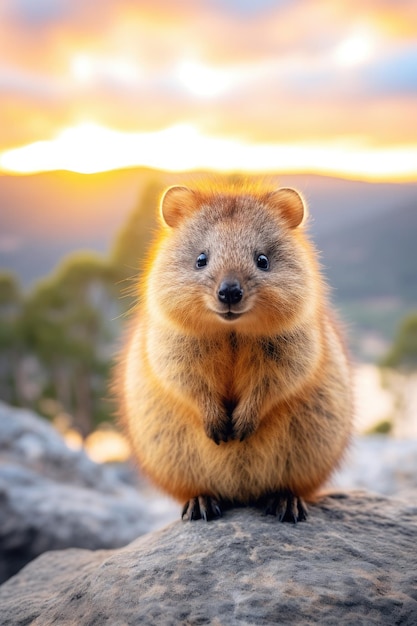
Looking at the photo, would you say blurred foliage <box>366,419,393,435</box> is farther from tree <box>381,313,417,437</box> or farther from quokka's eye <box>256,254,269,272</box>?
quokka's eye <box>256,254,269,272</box>

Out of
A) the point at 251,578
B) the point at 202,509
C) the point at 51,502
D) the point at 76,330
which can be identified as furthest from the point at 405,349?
the point at 251,578

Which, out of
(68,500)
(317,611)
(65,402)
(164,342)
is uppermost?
(65,402)

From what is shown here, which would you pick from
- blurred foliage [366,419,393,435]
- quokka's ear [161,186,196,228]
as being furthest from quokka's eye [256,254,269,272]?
blurred foliage [366,419,393,435]

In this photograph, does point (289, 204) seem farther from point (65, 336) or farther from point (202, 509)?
point (65, 336)

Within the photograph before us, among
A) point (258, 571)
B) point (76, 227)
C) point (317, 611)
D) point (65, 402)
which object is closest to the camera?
point (317, 611)

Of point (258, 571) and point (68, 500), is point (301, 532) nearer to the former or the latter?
point (258, 571)

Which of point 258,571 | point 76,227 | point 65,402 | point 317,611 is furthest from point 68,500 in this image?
point 76,227

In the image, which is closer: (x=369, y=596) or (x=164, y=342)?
(x=369, y=596)

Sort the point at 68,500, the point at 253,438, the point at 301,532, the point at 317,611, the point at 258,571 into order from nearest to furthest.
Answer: the point at 317,611 → the point at 258,571 → the point at 301,532 → the point at 253,438 → the point at 68,500
